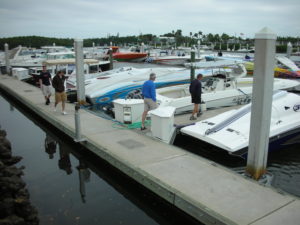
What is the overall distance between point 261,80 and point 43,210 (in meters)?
4.95

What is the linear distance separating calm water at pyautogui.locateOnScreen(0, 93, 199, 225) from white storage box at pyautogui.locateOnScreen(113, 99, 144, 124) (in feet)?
5.66

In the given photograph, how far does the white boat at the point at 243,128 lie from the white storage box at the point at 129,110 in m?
1.82

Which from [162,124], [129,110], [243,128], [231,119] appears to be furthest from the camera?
A: [129,110]

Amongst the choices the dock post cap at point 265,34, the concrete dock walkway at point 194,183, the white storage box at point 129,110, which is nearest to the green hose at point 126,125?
the white storage box at point 129,110

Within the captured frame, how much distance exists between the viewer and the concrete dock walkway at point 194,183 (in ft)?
14.9

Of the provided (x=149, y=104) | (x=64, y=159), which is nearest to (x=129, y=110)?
(x=149, y=104)

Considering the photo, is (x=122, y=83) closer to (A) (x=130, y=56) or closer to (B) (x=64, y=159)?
(B) (x=64, y=159)

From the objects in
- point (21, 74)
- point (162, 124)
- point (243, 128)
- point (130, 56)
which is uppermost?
point (130, 56)

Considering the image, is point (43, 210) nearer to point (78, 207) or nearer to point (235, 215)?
point (78, 207)

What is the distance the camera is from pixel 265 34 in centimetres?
544

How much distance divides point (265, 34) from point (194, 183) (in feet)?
9.96

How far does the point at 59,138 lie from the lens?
34.0 ft

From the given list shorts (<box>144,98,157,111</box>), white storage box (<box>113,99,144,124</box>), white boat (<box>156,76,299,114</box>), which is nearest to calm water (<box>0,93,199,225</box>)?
white storage box (<box>113,99,144,124</box>)

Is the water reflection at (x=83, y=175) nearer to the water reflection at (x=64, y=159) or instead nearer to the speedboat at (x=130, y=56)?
the water reflection at (x=64, y=159)
